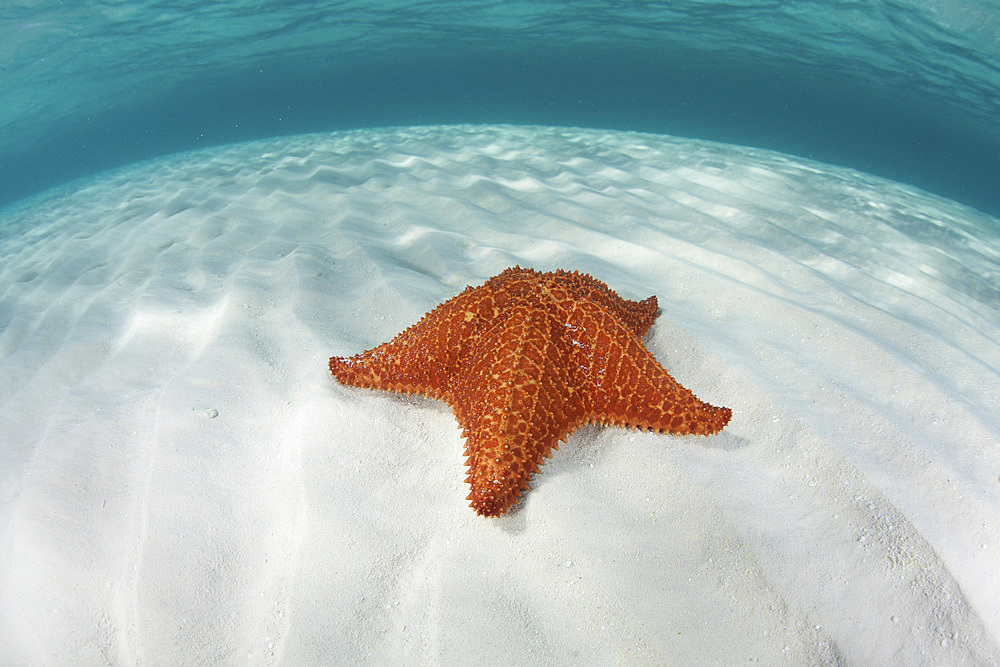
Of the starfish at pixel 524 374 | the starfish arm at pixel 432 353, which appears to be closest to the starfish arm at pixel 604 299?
the starfish at pixel 524 374

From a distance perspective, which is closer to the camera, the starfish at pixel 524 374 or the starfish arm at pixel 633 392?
the starfish at pixel 524 374

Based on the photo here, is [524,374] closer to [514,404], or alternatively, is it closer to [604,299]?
[514,404]

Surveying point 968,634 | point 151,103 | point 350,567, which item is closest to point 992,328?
point 968,634

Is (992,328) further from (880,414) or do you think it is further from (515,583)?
(515,583)

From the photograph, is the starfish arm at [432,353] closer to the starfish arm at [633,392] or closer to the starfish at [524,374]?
the starfish at [524,374]

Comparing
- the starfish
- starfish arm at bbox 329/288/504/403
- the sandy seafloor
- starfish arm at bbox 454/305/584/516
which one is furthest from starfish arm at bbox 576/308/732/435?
starfish arm at bbox 329/288/504/403

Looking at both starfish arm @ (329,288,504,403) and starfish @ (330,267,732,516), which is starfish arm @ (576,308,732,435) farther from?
starfish arm @ (329,288,504,403)
